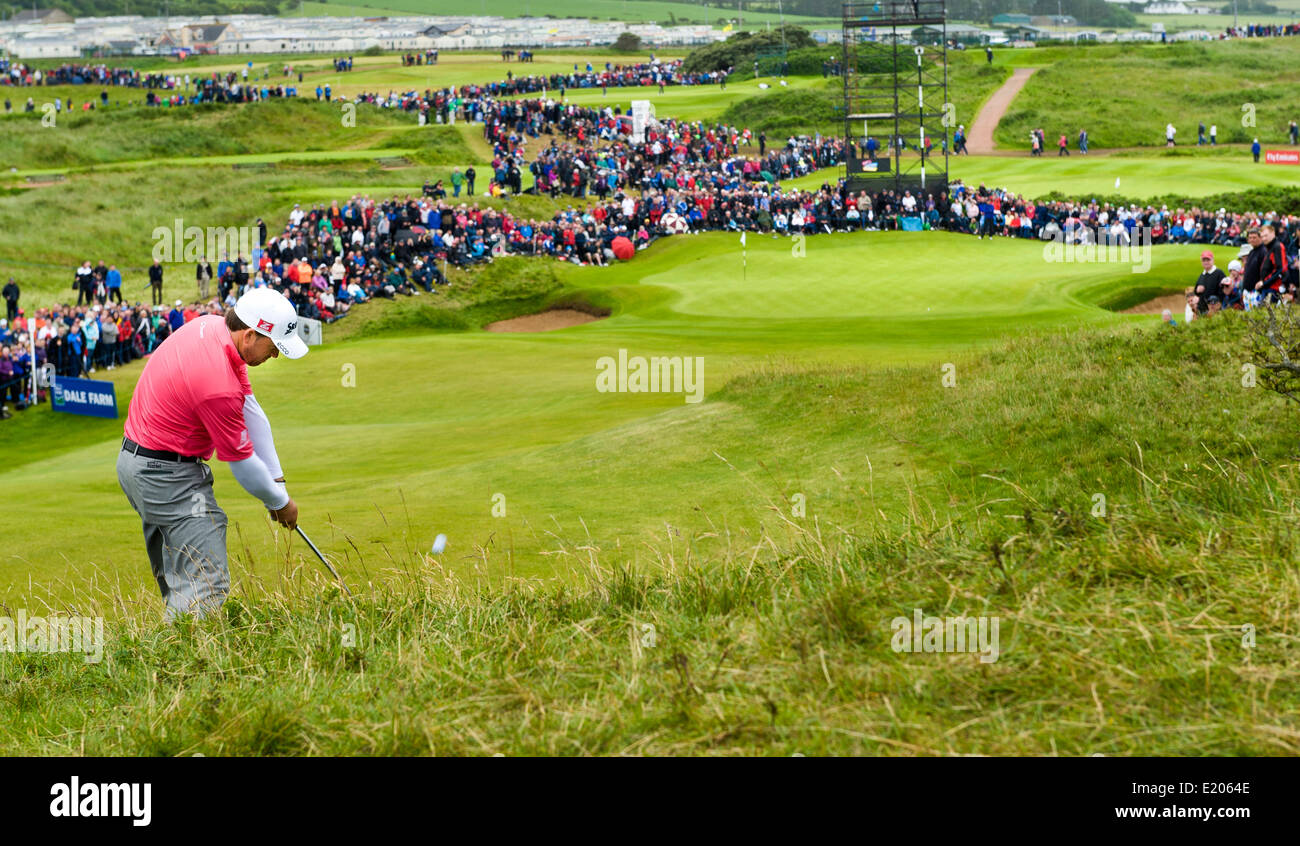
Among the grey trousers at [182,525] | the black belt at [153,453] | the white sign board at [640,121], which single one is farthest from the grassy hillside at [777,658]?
the white sign board at [640,121]

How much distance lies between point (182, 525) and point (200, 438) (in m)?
0.60

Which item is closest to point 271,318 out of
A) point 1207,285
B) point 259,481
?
point 259,481

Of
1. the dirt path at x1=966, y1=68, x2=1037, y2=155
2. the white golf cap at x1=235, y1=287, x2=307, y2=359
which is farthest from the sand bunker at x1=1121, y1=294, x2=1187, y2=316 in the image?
the dirt path at x1=966, y1=68, x2=1037, y2=155

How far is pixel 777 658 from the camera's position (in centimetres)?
562

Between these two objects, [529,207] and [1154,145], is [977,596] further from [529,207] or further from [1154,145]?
[1154,145]

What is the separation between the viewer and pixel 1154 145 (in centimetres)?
8094

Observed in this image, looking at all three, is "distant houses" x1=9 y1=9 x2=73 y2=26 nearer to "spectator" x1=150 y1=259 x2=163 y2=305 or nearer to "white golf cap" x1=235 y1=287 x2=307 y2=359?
"spectator" x1=150 y1=259 x2=163 y2=305

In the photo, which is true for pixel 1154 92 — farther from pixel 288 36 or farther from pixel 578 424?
pixel 288 36

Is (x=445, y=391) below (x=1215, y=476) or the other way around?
below

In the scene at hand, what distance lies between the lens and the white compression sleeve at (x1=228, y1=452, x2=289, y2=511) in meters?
7.99

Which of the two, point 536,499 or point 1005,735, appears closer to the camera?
point 1005,735
